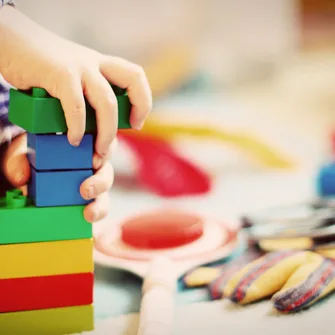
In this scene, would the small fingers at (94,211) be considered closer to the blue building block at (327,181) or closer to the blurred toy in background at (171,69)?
the blue building block at (327,181)

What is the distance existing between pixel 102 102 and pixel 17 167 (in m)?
0.12

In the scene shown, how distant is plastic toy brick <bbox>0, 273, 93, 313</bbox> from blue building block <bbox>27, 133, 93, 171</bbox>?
4.1 inches

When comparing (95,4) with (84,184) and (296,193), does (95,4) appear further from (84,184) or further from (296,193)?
(84,184)

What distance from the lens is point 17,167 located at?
0.60 m

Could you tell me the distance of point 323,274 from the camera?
0.65 metres

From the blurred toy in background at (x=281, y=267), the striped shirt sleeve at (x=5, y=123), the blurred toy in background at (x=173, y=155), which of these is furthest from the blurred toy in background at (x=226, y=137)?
the striped shirt sleeve at (x=5, y=123)

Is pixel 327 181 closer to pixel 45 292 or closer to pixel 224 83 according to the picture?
pixel 45 292

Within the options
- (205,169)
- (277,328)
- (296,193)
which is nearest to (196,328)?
(277,328)

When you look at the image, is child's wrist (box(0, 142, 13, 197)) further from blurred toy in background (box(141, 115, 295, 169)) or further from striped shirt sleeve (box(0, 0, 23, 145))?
blurred toy in background (box(141, 115, 295, 169))

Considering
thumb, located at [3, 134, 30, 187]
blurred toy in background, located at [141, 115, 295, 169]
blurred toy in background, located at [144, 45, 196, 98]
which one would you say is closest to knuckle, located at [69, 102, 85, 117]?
thumb, located at [3, 134, 30, 187]

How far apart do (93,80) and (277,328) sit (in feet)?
0.96

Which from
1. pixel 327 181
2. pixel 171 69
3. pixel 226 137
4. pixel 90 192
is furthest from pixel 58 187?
pixel 171 69

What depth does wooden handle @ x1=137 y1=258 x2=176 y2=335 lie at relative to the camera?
21.9 inches

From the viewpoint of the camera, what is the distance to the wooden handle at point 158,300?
56 cm
